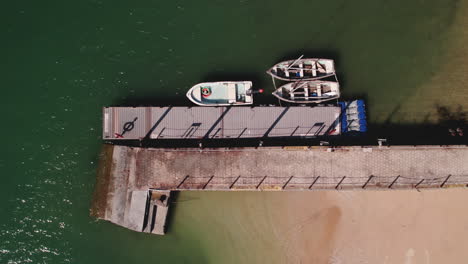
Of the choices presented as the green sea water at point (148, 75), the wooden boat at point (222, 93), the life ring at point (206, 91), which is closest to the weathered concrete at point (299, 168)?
the green sea water at point (148, 75)

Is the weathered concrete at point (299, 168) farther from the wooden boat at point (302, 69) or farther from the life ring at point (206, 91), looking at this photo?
the wooden boat at point (302, 69)

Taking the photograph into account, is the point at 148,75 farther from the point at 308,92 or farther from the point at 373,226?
the point at 373,226

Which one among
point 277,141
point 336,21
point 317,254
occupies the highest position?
point 336,21

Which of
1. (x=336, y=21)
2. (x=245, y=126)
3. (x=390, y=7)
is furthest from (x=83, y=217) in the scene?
(x=390, y=7)

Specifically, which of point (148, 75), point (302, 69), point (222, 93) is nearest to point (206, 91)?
point (222, 93)

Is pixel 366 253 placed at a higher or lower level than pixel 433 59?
lower

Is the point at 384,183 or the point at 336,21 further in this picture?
the point at 336,21

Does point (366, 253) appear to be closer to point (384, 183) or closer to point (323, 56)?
point (384, 183)

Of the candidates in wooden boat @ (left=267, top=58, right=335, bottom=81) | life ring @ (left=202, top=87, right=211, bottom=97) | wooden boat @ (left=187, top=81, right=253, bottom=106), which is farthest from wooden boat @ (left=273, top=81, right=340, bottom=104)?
life ring @ (left=202, top=87, right=211, bottom=97)
